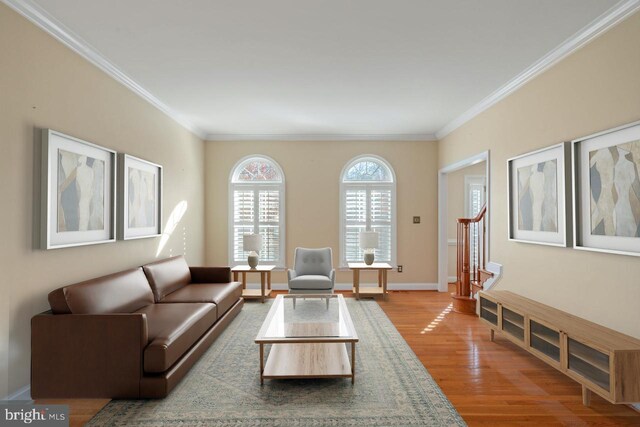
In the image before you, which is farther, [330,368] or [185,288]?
[185,288]

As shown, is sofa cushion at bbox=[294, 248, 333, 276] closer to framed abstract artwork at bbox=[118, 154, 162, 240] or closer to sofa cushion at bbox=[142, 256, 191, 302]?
sofa cushion at bbox=[142, 256, 191, 302]

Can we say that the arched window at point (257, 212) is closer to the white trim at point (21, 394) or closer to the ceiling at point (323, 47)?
the ceiling at point (323, 47)

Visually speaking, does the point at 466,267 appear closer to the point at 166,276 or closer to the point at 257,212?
the point at 257,212

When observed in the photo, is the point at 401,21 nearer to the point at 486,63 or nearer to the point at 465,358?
the point at 486,63

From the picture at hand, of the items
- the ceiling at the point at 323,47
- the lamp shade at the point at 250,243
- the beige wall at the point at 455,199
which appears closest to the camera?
the ceiling at the point at 323,47

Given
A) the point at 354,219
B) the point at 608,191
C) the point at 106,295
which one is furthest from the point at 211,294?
the point at 608,191

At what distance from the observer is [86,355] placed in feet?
9.11

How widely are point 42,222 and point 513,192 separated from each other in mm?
4747

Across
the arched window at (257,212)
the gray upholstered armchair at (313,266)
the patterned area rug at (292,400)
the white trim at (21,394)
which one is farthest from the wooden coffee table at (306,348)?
the arched window at (257,212)

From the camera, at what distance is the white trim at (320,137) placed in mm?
7117

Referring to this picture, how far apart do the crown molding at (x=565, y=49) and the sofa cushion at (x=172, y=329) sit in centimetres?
425

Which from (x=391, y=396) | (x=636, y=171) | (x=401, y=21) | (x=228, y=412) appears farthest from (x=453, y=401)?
(x=401, y=21)

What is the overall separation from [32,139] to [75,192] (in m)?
0.60

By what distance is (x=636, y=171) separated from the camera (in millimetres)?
2721
